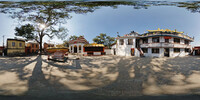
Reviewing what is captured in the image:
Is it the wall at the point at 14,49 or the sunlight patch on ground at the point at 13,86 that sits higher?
the wall at the point at 14,49

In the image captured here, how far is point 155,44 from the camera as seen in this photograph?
39.5ft

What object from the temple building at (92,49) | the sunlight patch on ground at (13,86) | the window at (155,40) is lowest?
the sunlight patch on ground at (13,86)

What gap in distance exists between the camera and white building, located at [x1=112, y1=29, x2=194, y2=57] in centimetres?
1167

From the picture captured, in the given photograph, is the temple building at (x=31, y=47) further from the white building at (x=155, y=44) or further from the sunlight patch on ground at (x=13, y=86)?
the white building at (x=155, y=44)

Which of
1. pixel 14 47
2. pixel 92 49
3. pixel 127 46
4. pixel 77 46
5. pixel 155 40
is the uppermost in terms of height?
pixel 155 40

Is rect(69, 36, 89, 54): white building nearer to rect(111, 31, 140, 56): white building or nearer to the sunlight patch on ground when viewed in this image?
rect(111, 31, 140, 56): white building

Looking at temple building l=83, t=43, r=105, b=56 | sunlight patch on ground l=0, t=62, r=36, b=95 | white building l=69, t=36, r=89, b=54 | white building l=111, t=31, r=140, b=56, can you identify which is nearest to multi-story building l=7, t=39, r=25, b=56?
white building l=69, t=36, r=89, b=54

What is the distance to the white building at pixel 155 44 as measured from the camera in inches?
460

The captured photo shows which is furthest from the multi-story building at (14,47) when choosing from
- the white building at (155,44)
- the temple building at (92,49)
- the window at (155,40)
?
the window at (155,40)

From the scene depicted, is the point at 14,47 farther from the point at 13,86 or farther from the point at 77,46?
the point at 13,86

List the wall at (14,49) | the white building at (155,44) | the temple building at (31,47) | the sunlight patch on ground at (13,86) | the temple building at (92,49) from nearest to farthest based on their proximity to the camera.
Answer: the sunlight patch on ground at (13,86)
the temple building at (92,49)
the wall at (14,49)
the white building at (155,44)
the temple building at (31,47)

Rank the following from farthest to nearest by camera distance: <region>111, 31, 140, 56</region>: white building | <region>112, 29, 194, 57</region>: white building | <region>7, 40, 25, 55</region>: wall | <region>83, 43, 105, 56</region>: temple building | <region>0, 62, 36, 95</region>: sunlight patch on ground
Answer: <region>111, 31, 140, 56</region>: white building → <region>112, 29, 194, 57</region>: white building → <region>7, 40, 25, 55</region>: wall → <region>83, 43, 105, 56</region>: temple building → <region>0, 62, 36, 95</region>: sunlight patch on ground

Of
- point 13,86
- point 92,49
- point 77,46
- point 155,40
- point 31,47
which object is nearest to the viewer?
point 13,86

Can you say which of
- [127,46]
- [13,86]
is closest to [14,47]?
[13,86]
